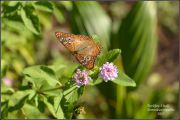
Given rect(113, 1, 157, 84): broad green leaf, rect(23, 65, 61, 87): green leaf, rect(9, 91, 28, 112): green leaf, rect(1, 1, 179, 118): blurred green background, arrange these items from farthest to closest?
rect(113, 1, 157, 84): broad green leaf
rect(1, 1, 179, 118): blurred green background
rect(9, 91, 28, 112): green leaf
rect(23, 65, 61, 87): green leaf

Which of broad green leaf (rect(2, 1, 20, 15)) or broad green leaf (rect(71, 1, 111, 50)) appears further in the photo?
broad green leaf (rect(71, 1, 111, 50))

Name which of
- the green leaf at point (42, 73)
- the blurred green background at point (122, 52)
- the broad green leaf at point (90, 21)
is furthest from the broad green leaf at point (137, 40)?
the green leaf at point (42, 73)

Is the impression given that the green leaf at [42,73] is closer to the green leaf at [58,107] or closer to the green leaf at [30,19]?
the green leaf at [58,107]

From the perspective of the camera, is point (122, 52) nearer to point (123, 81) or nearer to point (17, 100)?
point (17, 100)

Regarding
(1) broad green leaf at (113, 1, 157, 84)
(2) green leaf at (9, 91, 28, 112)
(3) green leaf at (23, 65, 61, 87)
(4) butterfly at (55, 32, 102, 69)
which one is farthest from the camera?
(1) broad green leaf at (113, 1, 157, 84)

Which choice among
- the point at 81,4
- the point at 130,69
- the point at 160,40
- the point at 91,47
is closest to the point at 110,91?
the point at 130,69

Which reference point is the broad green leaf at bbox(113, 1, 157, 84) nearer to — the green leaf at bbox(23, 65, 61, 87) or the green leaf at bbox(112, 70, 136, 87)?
the green leaf at bbox(23, 65, 61, 87)

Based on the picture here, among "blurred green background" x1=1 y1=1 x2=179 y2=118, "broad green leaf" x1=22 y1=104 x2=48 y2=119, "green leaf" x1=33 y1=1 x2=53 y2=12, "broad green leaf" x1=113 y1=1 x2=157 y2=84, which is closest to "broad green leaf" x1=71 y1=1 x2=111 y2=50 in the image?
"blurred green background" x1=1 y1=1 x2=179 y2=118

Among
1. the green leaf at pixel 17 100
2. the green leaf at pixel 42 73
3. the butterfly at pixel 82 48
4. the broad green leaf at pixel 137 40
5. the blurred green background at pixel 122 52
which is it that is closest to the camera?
the butterfly at pixel 82 48
